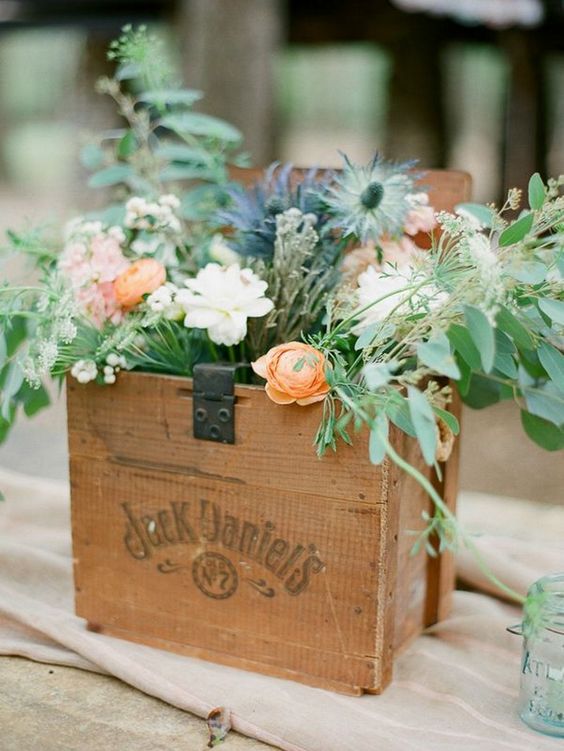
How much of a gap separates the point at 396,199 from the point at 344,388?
0.97 ft

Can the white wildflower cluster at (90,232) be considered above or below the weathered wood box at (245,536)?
above

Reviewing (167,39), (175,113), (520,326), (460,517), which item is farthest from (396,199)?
(167,39)

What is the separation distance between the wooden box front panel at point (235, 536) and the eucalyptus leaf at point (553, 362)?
0.23 m

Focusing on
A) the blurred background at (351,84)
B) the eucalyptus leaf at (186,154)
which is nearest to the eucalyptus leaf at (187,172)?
the eucalyptus leaf at (186,154)

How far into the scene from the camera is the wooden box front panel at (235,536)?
1.16m

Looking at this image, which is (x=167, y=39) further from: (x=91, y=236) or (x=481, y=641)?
(x=481, y=641)

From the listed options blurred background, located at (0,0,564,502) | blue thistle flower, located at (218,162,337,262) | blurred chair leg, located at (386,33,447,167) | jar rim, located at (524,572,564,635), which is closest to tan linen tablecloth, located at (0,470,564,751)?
jar rim, located at (524,572,564,635)

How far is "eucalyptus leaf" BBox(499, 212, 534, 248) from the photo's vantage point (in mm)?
1073

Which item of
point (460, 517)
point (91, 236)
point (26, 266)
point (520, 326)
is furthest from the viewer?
point (460, 517)

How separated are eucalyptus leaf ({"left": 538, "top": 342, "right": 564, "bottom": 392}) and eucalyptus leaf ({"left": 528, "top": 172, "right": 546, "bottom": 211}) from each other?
0.17 metres

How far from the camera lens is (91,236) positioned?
4.39 ft

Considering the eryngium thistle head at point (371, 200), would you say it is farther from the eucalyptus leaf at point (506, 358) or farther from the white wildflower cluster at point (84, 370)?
the white wildflower cluster at point (84, 370)

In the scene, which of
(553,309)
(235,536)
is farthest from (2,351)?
(553,309)

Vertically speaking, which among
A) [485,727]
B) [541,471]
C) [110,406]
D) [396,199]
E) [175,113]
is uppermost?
[175,113]
